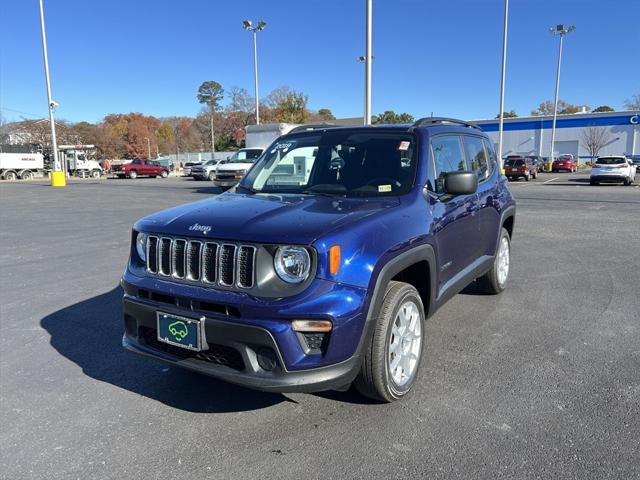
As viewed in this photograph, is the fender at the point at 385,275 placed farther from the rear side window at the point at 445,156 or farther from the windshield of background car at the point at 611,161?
the windshield of background car at the point at 611,161

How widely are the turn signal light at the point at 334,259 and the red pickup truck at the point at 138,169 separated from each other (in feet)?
137

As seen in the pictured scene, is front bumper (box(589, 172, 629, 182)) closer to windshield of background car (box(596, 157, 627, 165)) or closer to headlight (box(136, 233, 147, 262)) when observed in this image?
windshield of background car (box(596, 157, 627, 165))

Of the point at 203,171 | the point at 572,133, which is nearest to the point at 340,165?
the point at 203,171

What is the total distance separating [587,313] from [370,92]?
1289 cm

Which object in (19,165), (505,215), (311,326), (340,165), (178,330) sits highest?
(340,165)

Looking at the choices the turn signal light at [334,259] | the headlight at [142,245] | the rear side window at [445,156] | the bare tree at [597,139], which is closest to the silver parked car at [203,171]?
the rear side window at [445,156]

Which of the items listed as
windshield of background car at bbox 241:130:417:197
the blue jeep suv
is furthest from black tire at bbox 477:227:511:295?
windshield of background car at bbox 241:130:417:197

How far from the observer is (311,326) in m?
2.65

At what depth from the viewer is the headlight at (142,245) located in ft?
10.9

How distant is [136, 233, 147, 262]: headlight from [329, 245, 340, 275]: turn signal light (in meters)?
1.37

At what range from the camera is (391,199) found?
352cm

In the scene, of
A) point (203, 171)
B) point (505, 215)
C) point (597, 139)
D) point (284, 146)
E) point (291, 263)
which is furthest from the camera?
point (597, 139)

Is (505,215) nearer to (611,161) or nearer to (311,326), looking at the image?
(311,326)

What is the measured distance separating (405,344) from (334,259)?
1026mm
